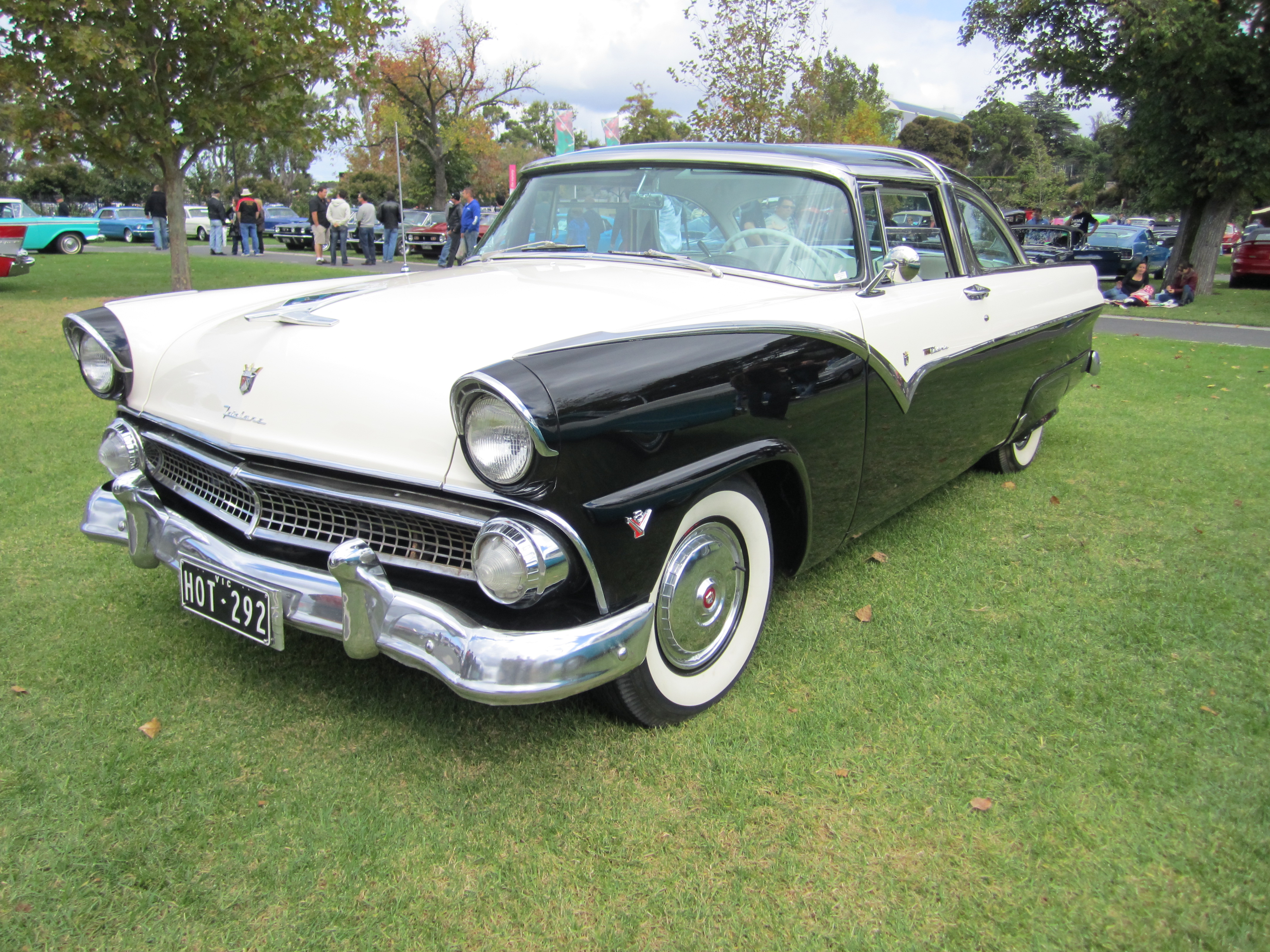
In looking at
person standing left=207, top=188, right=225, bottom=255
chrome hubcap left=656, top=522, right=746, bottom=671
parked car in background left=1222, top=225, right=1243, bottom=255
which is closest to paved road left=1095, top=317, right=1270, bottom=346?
chrome hubcap left=656, top=522, right=746, bottom=671

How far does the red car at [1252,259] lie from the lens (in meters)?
17.7

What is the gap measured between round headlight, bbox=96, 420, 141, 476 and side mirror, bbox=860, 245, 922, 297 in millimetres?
2297

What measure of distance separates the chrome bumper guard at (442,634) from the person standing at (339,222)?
1647 cm

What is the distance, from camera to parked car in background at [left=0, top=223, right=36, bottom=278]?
12688mm

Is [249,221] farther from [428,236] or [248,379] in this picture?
[248,379]

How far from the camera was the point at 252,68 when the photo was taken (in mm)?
10930

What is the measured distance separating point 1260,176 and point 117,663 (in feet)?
53.1

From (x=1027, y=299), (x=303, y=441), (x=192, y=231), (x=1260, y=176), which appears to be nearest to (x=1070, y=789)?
(x=303, y=441)

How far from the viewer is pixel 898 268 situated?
2953 mm

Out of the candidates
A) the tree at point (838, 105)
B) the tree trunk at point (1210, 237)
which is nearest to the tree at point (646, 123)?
the tree at point (838, 105)

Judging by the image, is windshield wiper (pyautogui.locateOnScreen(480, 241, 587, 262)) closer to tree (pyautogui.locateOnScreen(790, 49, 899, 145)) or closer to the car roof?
the car roof

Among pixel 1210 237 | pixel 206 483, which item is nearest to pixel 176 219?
pixel 206 483

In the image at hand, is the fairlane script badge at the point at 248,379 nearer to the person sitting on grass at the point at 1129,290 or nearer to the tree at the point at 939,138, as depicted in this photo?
the person sitting on grass at the point at 1129,290

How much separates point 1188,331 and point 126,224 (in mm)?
31268
